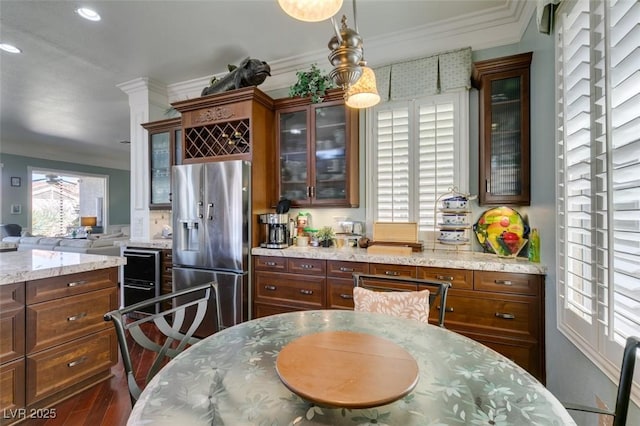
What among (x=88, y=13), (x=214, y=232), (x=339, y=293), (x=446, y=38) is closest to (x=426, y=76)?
(x=446, y=38)

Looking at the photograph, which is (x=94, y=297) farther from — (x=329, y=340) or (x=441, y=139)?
(x=441, y=139)

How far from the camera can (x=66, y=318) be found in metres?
1.92

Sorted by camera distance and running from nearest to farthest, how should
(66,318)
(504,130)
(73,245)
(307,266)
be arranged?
(66,318) → (504,130) → (307,266) → (73,245)

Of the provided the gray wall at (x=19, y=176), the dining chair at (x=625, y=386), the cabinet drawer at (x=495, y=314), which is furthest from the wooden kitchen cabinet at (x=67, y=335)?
the gray wall at (x=19, y=176)

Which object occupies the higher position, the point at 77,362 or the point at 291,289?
the point at 291,289

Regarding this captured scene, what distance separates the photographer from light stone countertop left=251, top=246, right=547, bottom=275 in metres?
1.96

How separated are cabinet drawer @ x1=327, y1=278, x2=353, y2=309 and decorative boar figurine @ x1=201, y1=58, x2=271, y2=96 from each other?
6.88ft

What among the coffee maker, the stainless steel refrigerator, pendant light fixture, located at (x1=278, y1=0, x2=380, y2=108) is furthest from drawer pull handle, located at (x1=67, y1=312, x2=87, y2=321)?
pendant light fixture, located at (x1=278, y1=0, x2=380, y2=108)

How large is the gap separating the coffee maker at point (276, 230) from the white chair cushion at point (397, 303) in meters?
1.35

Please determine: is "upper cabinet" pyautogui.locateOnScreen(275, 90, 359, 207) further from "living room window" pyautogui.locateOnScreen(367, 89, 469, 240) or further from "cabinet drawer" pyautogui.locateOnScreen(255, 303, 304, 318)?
"cabinet drawer" pyautogui.locateOnScreen(255, 303, 304, 318)

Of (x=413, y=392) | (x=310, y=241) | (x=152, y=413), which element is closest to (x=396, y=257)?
(x=310, y=241)

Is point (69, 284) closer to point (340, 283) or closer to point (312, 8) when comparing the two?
point (340, 283)

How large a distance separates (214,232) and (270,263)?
2.08ft

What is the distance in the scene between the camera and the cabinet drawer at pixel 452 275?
209cm
